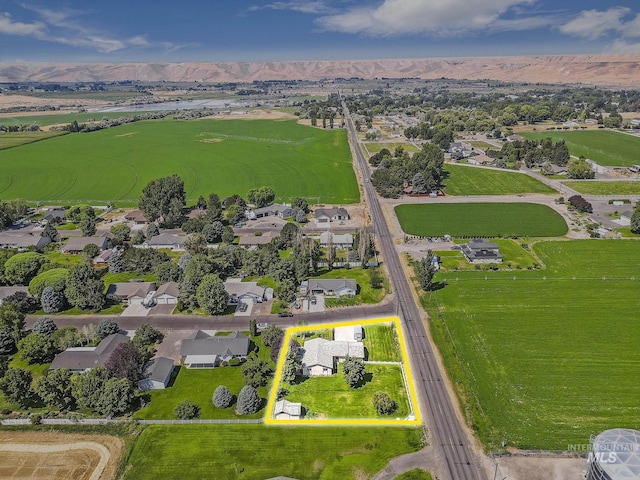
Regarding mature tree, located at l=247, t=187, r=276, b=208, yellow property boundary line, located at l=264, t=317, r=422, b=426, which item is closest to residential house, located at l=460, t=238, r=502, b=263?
yellow property boundary line, located at l=264, t=317, r=422, b=426

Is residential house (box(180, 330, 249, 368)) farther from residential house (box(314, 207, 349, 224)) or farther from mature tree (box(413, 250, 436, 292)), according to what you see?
residential house (box(314, 207, 349, 224))

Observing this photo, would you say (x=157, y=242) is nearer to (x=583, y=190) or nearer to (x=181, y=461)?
(x=181, y=461)

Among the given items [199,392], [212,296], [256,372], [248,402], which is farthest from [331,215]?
[248,402]

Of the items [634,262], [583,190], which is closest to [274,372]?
[634,262]

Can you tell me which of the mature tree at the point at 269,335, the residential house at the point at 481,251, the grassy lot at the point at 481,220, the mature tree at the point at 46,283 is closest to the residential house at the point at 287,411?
the mature tree at the point at 269,335

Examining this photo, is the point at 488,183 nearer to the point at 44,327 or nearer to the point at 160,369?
the point at 160,369

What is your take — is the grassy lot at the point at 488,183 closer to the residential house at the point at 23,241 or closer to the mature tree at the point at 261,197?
the mature tree at the point at 261,197
